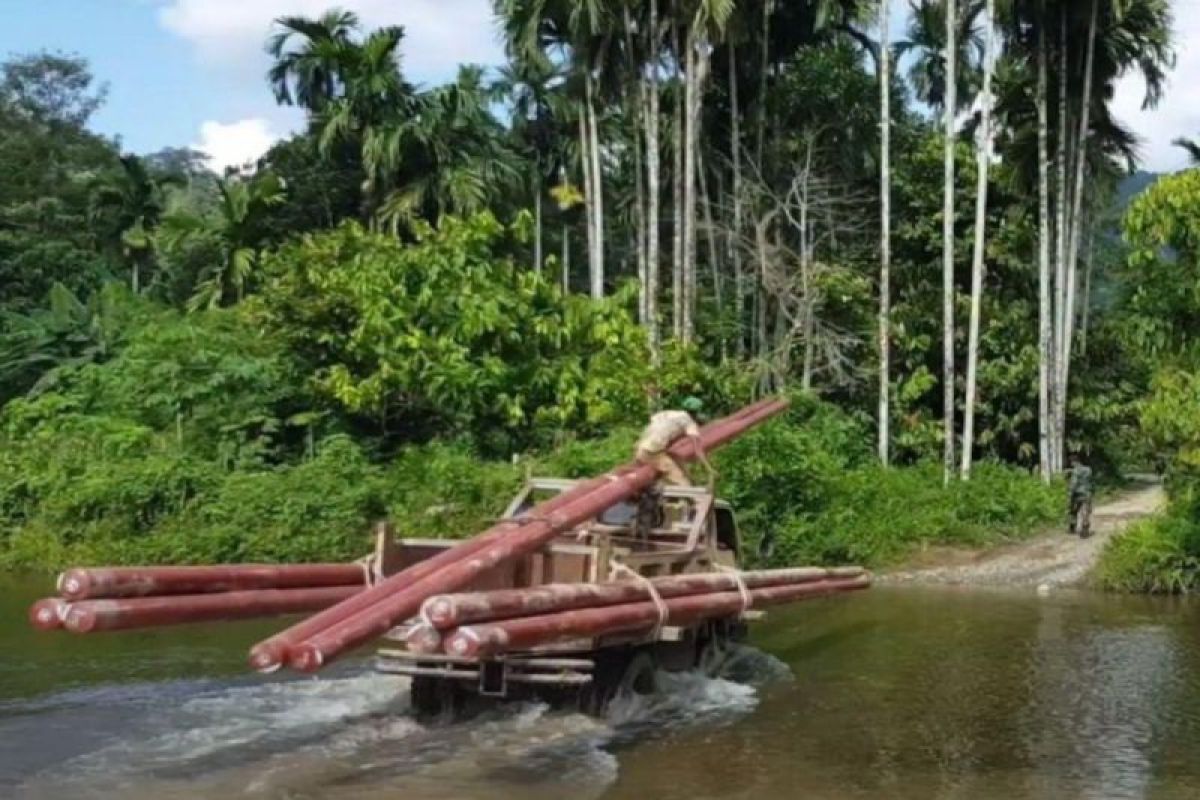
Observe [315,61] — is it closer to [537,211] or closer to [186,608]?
[537,211]

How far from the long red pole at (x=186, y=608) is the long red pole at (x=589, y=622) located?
199cm

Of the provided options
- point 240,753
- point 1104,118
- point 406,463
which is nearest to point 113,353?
point 406,463

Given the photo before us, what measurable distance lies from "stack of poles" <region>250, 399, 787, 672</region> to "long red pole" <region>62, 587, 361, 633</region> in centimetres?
80

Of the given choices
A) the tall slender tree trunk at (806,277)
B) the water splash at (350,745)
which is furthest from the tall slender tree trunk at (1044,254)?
the water splash at (350,745)

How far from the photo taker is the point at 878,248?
36000 mm

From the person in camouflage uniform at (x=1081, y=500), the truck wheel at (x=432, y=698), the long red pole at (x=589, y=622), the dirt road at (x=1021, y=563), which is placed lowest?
the truck wheel at (x=432, y=698)

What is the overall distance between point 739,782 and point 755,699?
3384 millimetres

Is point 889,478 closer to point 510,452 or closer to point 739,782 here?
point 510,452

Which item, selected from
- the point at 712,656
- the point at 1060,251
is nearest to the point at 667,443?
the point at 712,656

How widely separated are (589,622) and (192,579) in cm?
265

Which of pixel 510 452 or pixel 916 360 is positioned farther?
pixel 916 360

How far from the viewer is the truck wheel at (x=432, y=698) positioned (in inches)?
453

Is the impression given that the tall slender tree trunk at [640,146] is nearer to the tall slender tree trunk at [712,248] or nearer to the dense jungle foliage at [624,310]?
the dense jungle foliage at [624,310]

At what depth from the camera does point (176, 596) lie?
382 inches
